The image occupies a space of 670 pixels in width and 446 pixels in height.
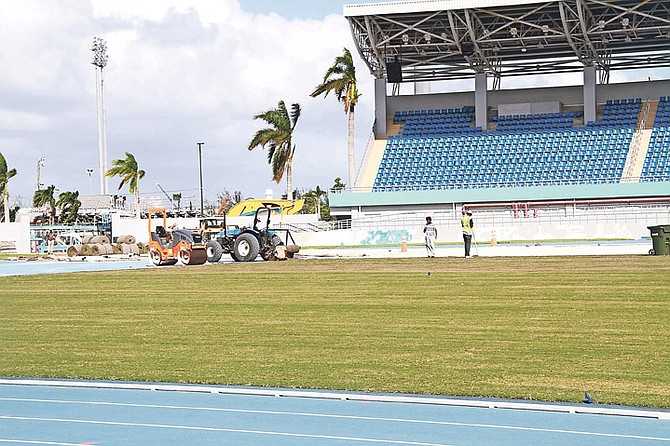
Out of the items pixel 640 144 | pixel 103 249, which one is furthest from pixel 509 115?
pixel 103 249

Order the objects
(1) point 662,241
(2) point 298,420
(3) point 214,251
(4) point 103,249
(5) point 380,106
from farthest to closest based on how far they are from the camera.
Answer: (5) point 380,106 → (4) point 103,249 → (3) point 214,251 → (1) point 662,241 → (2) point 298,420

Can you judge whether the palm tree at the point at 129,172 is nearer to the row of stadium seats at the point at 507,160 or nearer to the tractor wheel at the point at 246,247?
the row of stadium seats at the point at 507,160

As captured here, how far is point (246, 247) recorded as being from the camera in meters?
34.0

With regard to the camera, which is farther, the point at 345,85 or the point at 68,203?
the point at 68,203

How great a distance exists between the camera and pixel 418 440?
8688 millimetres

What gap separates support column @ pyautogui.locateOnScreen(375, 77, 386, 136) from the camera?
66125 mm

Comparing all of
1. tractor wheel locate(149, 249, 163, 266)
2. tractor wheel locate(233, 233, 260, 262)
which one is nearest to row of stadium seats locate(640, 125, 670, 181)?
tractor wheel locate(233, 233, 260, 262)

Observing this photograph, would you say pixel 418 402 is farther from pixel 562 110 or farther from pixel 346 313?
pixel 562 110

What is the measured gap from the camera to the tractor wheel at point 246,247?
111 feet

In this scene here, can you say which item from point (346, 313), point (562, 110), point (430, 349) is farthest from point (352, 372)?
point (562, 110)

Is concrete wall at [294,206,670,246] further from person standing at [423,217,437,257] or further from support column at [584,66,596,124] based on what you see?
person standing at [423,217,437,257]

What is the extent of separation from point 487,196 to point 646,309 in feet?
134

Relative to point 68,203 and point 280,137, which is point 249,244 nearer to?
point 280,137

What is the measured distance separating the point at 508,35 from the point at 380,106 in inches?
383
